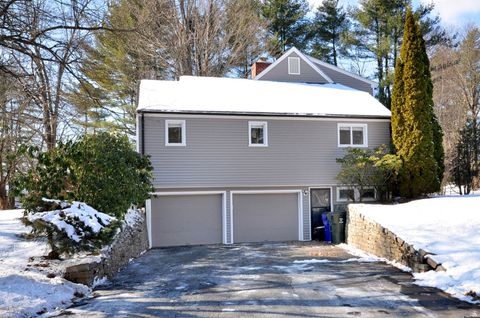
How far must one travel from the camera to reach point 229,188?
1617cm

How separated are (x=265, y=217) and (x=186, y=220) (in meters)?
3.06

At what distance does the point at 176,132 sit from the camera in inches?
621

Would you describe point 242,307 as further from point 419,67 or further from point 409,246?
point 419,67

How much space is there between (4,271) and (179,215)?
30.4 ft

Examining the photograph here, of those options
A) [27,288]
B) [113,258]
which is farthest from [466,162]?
[27,288]

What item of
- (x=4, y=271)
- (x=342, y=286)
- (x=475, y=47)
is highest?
(x=475, y=47)

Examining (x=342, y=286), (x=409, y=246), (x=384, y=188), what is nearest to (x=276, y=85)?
(x=384, y=188)

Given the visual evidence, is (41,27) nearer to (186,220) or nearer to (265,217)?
(186,220)

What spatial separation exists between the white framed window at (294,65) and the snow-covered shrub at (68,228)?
1508 centimetres

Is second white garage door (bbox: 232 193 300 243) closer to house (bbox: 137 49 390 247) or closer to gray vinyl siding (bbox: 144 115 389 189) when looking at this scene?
house (bbox: 137 49 390 247)

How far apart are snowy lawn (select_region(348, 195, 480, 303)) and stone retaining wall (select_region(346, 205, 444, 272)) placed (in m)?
0.12

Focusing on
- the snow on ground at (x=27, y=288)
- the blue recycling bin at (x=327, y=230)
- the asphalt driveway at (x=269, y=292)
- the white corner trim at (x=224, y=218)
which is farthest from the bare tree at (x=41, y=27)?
the blue recycling bin at (x=327, y=230)

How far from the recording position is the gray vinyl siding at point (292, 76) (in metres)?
21.0

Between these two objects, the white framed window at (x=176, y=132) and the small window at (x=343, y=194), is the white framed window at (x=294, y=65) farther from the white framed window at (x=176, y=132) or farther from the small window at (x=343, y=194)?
the white framed window at (x=176, y=132)
